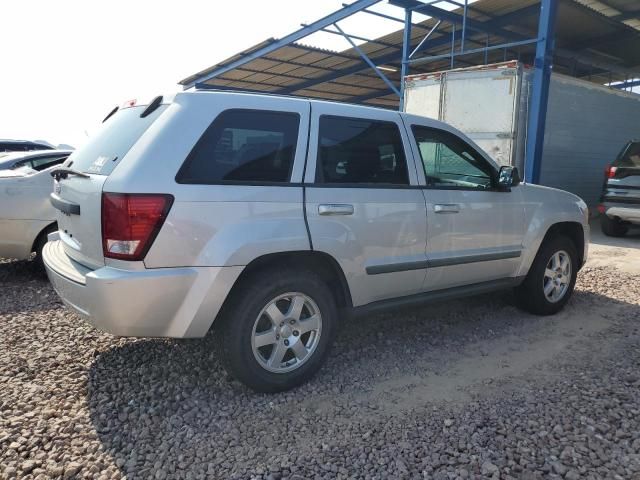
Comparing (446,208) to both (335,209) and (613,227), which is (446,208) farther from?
(613,227)

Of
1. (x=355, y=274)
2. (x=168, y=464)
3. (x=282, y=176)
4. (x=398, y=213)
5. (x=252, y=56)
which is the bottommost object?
(x=168, y=464)

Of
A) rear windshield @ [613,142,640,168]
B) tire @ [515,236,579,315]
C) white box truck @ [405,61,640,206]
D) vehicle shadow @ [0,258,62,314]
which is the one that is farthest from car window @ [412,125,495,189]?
rear windshield @ [613,142,640,168]

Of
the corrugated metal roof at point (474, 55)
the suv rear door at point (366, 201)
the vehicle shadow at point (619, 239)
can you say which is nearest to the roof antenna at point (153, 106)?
the suv rear door at point (366, 201)

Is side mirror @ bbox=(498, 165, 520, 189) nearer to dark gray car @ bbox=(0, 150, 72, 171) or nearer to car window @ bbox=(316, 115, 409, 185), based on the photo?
car window @ bbox=(316, 115, 409, 185)

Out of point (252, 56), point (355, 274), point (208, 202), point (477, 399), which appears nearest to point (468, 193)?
point (355, 274)

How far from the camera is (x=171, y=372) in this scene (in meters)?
3.46

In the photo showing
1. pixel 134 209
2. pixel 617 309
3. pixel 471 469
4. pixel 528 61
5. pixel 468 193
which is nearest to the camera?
pixel 471 469

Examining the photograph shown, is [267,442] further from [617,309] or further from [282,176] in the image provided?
[617,309]

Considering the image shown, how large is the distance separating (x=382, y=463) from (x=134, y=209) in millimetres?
1816

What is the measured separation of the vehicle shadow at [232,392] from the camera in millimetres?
2631

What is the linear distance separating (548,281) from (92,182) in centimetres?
397

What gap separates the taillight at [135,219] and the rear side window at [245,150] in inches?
7.6

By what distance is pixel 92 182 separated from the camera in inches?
114

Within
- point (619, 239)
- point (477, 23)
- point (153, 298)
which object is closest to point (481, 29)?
point (477, 23)
